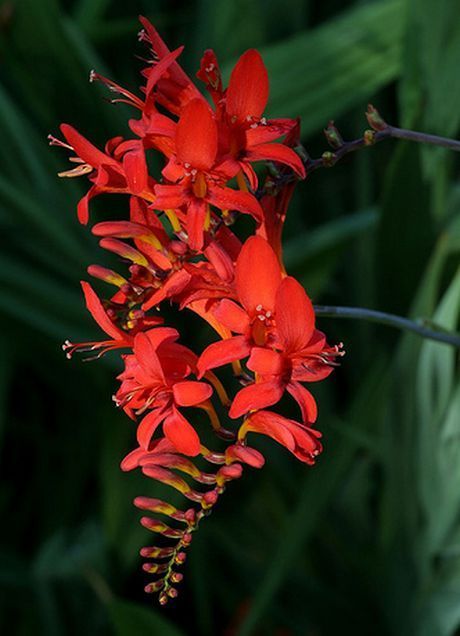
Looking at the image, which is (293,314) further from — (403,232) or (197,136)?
(403,232)

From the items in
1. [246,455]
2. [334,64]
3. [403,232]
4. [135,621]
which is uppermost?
[334,64]

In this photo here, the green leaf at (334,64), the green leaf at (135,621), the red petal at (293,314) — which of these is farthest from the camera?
the green leaf at (334,64)

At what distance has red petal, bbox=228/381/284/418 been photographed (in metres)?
0.35

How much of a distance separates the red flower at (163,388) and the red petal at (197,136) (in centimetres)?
6

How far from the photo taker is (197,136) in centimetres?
37

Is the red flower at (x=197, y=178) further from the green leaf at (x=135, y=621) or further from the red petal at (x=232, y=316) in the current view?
the green leaf at (x=135, y=621)

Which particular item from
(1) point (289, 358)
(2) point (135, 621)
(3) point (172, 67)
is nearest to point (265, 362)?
(1) point (289, 358)

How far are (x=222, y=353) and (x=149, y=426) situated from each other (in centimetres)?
4

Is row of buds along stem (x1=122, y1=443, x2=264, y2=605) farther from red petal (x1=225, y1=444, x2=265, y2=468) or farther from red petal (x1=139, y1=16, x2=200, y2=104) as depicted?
red petal (x1=139, y1=16, x2=200, y2=104)

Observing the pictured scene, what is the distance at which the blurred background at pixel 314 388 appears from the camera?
0.83m

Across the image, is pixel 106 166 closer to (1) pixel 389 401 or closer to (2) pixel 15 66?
(1) pixel 389 401

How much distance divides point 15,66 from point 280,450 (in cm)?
46

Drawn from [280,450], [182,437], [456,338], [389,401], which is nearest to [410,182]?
[389,401]

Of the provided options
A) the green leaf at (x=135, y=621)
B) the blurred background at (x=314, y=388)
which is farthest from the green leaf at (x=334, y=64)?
the green leaf at (x=135, y=621)
